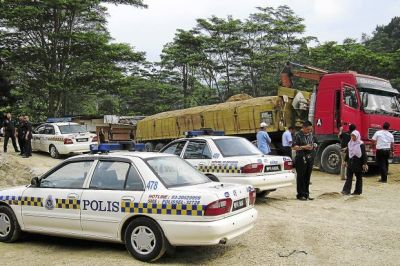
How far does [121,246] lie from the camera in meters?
6.44

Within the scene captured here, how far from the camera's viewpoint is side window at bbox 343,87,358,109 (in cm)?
1533

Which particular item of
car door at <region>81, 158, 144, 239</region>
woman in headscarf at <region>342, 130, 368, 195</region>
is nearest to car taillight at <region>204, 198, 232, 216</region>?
car door at <region>81, 158, 144, 239</region>

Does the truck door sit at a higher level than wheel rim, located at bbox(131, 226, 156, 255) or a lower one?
higher

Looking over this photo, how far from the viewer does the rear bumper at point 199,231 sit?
17.7ft

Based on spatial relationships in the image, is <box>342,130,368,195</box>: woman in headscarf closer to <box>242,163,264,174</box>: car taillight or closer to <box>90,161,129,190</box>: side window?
<box>242,163,264,174</box>: car taillight

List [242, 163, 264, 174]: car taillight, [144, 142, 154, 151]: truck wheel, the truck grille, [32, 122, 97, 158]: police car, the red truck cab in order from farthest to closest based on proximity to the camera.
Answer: [144, 142, 154, 151]: truck wheel → [32, 122, 97, 158]: police car → the red truck cab → the truck grille → [242, 163, 264, 174]: car taillight

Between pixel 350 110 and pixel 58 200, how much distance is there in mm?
11383

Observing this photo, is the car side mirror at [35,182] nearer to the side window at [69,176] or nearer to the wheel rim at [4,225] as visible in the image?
the side window at [69,176]

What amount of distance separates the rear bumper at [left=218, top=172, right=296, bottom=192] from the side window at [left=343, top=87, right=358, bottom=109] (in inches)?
252

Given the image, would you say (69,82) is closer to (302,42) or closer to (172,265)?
(302,42)

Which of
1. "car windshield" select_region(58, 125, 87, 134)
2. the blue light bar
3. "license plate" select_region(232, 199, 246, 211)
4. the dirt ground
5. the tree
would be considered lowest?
the dirt ground

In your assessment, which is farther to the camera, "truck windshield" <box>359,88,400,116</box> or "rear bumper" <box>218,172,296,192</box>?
"truck windshield" <box>359,88,400,116</box>

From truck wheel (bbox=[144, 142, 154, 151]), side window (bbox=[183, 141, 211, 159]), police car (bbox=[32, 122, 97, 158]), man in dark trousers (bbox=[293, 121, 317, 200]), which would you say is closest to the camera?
side window (bbox=[183, 141, 211, 159])

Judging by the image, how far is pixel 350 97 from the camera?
15.4 metres
